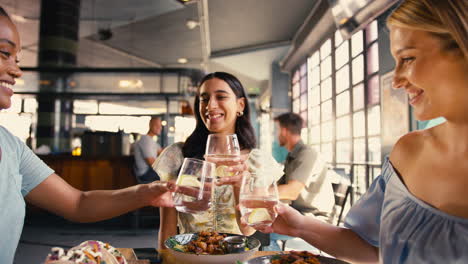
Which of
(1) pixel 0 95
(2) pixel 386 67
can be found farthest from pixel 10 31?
(2) pixel 386 67

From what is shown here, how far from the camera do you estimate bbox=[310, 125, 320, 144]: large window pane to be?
7.88 metres

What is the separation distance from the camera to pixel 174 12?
23.6 feet

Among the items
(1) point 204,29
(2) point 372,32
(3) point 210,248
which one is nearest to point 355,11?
(2) point 372,32

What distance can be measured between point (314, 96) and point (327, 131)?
1.21 m

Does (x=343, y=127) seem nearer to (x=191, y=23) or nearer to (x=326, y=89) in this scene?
(x=326, y=89)

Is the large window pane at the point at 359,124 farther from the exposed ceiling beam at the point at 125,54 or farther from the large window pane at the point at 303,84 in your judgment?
the exposed ceiling beam at the point at 125,54

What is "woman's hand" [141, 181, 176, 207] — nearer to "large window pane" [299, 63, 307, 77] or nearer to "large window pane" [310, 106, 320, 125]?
"large window pane" [310, 106, 320, 125]

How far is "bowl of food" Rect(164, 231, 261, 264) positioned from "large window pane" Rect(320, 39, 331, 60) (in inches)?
256

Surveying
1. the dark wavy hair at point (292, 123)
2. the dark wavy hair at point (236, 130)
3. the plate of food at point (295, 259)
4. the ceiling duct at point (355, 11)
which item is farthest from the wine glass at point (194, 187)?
the dark wavy hair at point (292, 123)

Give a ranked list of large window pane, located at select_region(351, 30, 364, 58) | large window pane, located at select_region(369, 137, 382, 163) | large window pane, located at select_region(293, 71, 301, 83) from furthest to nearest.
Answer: large window pane, located at select_region(293, 71, 301, 83), large window pane, located at select_region(351, 30, 364, 58), large window pane, located at select_region(369, 137, 382, 163)

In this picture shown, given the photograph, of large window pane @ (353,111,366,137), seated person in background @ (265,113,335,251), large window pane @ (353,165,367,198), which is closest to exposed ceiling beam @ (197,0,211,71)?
large window pane @ (353,111,366,137)

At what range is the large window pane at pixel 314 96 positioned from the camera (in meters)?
7.80

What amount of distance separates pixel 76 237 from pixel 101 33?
199 inches

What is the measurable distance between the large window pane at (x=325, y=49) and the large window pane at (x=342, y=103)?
3.65 ft
